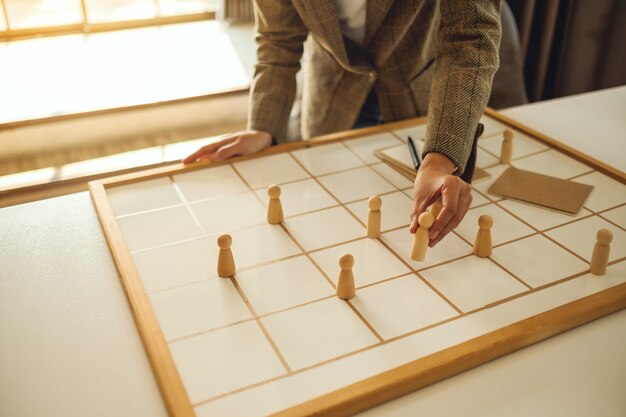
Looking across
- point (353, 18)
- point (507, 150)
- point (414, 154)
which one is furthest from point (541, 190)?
point (353, 18)

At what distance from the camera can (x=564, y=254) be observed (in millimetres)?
1152

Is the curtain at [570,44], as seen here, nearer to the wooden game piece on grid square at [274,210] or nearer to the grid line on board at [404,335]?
the grid line on board at [404,335]

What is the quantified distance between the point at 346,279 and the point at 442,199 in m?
0.25

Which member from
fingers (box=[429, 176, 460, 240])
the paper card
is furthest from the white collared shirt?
fingers (box=[429, 176, 460, 240])

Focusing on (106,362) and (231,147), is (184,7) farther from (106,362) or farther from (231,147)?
(106,362)

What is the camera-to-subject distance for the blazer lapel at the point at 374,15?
149cm

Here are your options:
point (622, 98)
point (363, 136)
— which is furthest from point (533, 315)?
point (622, 98)

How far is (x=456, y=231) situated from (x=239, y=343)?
50 centimetres

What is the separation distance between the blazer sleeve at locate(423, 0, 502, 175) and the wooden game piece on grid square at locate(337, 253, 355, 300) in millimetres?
375

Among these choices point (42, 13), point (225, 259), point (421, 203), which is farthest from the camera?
point (42, 13)

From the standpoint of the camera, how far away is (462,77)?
1303mm

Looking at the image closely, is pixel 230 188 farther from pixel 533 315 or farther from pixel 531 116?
pixel 531 116

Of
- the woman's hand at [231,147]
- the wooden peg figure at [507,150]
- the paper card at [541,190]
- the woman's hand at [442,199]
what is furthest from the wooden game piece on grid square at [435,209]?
the woman's hand at [231,147]

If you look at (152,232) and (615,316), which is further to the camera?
(152,232)
